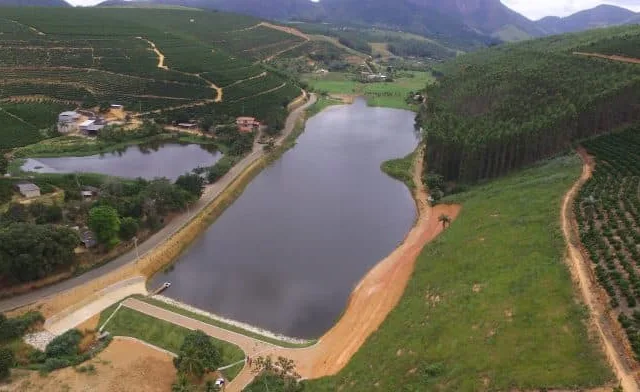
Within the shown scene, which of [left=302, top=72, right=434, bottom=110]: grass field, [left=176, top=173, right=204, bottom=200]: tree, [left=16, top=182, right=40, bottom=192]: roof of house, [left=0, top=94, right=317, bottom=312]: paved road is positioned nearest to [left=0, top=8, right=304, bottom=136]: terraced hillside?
[left=302, top=72, right=434, bottom=110]: grass field

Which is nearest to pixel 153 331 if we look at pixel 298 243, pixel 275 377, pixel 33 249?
pixel 275 377

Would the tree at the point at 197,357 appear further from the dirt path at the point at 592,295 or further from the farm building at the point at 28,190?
the farm building at the point at 28,190

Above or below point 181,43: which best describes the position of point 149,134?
below

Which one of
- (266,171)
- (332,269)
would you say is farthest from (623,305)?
(266,171)

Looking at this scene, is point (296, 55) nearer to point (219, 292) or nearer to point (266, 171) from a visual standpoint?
point (266, 171)

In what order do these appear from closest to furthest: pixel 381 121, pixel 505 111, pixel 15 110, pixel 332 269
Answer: pixel 332 269, pixel 505 111, pixel 15 110, pixel 381 121

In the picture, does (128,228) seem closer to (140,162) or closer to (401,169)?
(140,162)
